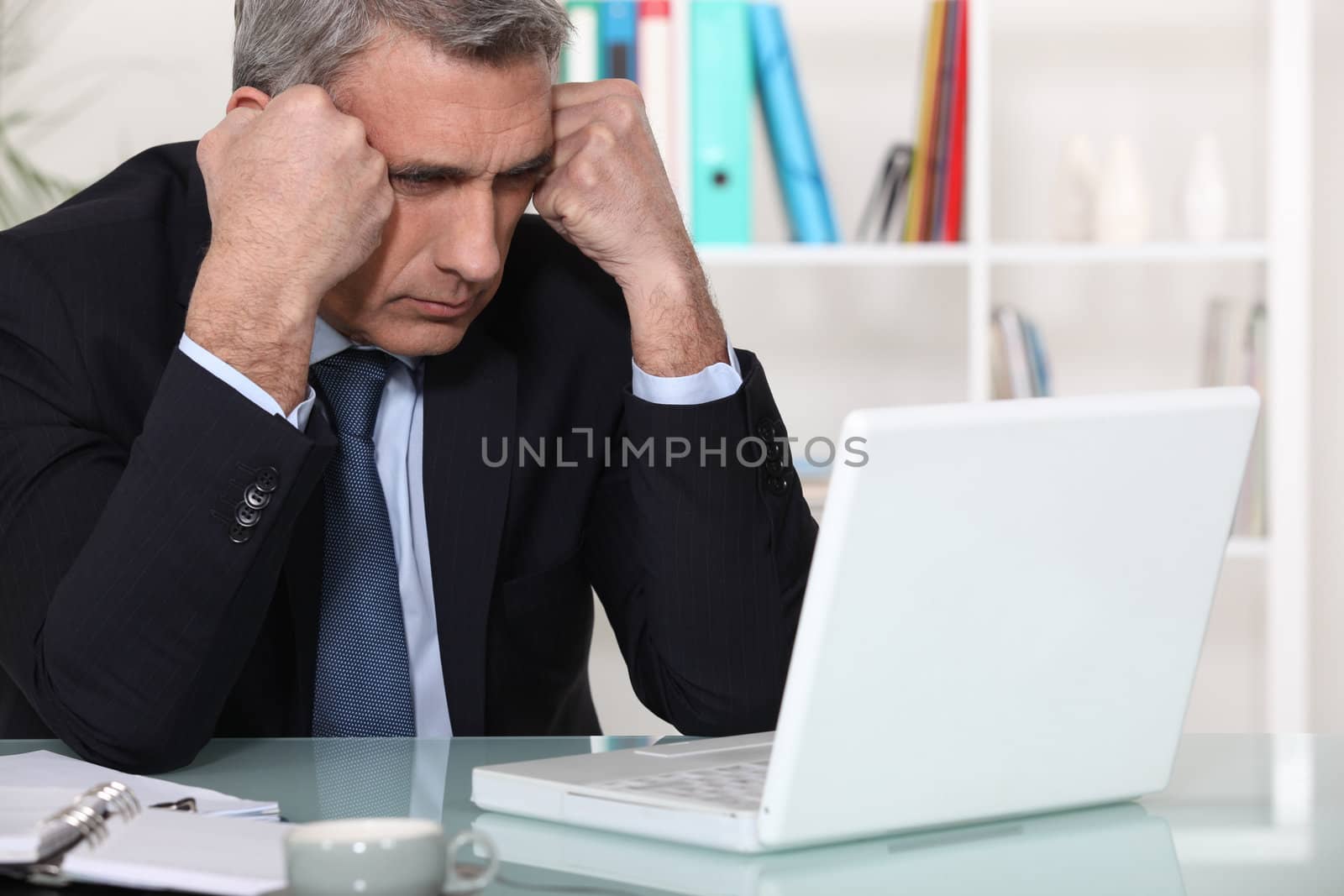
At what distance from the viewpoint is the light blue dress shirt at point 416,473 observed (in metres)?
1.30

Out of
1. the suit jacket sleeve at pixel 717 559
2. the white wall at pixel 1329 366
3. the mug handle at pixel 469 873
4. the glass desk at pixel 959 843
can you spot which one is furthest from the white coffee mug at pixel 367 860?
the white wall at pixel 1329 366

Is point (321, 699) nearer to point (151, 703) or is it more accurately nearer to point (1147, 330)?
point (151, 703)

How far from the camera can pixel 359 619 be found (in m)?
1.24

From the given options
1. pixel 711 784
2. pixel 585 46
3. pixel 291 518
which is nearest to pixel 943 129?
pixel 585 46

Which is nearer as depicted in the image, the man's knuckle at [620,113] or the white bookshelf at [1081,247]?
the man's knuckle at [620,113]

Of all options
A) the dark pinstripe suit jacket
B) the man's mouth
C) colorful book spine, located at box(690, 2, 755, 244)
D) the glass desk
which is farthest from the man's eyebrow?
colorful book spine, located at box(690, 2, 755, 244)

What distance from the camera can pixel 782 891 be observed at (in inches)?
27.0

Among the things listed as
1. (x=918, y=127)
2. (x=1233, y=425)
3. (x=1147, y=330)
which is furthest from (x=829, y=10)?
(x=1233, y=425)

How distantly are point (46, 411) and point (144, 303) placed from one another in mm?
138

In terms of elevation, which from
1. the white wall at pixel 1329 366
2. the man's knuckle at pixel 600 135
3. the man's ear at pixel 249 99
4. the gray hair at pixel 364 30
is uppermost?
the gray hair at pixel 364 30

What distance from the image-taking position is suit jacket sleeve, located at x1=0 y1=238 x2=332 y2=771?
1.01 meters

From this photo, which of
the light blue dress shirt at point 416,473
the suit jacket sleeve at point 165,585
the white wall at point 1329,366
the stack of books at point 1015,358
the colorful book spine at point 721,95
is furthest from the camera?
the white wall at point 1329,366

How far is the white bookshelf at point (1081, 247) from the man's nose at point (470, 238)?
1327 mm

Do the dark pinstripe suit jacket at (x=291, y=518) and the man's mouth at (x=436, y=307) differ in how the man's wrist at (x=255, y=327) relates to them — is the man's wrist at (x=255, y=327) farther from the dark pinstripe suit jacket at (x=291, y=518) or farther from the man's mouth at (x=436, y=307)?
the man's mouth at (x=436, y=307)
